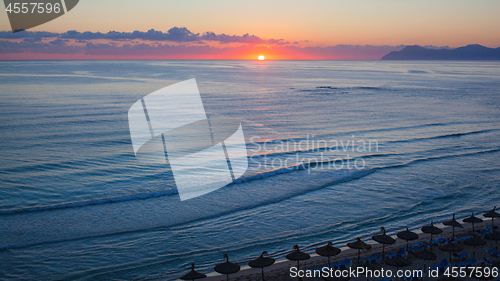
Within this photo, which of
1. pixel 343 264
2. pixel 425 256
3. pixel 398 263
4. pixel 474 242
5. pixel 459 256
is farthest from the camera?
pixel 474 242

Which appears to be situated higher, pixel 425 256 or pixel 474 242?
pixel 425 256

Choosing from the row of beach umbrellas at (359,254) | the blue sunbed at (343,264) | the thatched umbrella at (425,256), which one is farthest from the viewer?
the blue sunbed at (343,264)

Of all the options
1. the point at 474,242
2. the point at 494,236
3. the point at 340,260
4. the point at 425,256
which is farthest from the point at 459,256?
the point at 340,260

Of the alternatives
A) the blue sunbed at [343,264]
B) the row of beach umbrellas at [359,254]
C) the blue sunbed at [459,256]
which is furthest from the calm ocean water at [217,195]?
the blue sunbed at [459,256]

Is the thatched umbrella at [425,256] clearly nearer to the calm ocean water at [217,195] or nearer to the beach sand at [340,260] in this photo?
the beach sand at [340,260]

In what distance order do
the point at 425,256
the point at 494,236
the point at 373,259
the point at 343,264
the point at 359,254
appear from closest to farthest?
the point at 425,256
the point at 343,264
the point at 373,259
the point at 359,254
the point at 494,236

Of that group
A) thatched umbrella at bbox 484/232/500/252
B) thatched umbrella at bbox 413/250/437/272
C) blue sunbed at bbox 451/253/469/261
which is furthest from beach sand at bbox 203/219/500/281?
thatched umbrella at bbox 413/250/437/272

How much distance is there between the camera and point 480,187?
74.9 ft

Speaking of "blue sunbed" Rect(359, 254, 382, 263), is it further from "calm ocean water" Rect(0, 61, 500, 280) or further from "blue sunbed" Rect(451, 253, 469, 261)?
"blue sunbed" Rect(451, 253, 469, 261)

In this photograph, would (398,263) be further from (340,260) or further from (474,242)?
(474,242)

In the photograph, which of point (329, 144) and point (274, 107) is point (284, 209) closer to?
point (329, 144)

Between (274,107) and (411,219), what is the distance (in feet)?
142

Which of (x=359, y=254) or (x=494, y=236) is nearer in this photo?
(x=359, y=254)

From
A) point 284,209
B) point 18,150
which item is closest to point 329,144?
point 284,209
